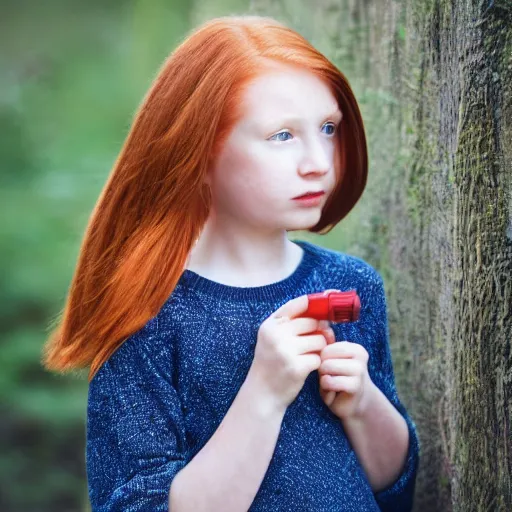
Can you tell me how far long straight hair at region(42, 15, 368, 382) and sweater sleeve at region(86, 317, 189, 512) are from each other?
3 cm

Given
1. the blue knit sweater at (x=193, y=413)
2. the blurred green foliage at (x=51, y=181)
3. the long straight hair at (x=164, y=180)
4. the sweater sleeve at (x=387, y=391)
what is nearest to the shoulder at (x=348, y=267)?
the sweater sleeve at (x=387, y=391)

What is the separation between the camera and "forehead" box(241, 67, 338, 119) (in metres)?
1.21

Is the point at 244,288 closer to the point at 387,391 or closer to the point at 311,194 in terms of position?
the point at 311,194

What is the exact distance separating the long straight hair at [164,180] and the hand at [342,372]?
251mm

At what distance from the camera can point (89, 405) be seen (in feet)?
4.15

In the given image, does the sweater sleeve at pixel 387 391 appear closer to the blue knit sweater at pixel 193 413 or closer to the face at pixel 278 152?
the blue knit sweater at pixel 193 413

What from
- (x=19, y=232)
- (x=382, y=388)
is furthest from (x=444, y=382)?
(x=19, y=232)

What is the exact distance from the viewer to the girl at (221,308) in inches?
47.1

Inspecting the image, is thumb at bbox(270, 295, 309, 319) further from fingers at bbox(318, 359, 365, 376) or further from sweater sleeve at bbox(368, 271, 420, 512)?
sweater sleeve at bbox(368, 271, 420, 512)

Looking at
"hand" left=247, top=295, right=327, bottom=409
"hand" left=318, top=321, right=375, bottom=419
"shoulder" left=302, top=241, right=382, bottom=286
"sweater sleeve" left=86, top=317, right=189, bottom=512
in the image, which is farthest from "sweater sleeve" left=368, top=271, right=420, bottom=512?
"sweater sleeve" left=86, top=317, right=189, bottom=512

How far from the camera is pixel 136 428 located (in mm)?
1212

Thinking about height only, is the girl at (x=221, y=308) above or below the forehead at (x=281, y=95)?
below

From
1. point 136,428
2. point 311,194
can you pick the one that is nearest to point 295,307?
point 311,194

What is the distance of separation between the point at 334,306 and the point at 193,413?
269mm
